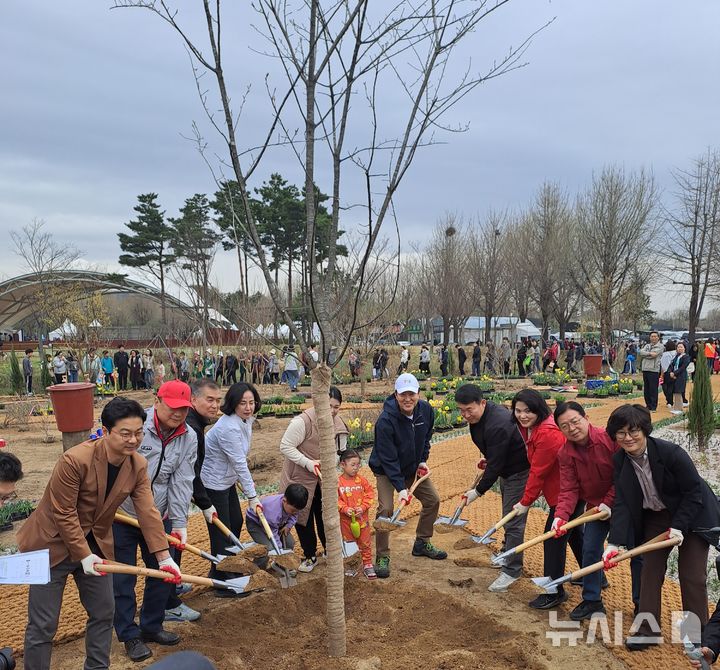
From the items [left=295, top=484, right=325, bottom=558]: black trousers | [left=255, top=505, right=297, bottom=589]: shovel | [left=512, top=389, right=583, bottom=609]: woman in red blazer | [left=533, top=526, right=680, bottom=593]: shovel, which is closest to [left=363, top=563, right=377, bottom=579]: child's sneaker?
[left=295, top=484, right=325, bottom=558]: black trousers

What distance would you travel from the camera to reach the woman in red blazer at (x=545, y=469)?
160 inches

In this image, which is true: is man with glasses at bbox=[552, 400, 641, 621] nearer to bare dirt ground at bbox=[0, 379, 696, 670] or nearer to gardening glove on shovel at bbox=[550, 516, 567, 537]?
gardening glove on shovel at bbox=[550, 516, 567, 537]

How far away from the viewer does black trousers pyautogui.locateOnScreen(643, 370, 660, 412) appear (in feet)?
38.7

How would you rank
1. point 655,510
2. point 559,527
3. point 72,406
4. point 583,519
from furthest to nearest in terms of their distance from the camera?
point 72,406 → point 559,527 → point 583,519 → point 655,510

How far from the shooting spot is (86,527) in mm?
3061

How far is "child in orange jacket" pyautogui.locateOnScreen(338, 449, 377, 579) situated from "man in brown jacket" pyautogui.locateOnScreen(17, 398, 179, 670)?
1780mm

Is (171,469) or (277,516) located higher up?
(171,469)

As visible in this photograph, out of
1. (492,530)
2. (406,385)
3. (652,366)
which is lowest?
(492,530)

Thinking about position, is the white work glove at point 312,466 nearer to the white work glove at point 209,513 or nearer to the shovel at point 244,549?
the shovel at point 244,549

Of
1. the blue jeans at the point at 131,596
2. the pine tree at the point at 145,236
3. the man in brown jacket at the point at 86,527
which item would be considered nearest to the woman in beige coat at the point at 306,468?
the blue jeans at the point at 131,596

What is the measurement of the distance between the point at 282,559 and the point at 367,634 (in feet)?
2.71

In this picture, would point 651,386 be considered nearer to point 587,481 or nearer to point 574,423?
point 587,481

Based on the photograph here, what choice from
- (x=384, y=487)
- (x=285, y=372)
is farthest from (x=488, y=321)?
(x=384, y=487)

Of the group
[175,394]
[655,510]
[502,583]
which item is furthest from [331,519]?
[655,510]
